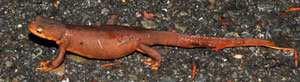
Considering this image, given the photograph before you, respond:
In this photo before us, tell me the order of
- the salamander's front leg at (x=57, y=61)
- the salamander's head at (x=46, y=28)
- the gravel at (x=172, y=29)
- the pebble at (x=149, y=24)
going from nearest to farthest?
the salamander's head at (x=46, y=28) < the salamander's front leg at (x=57, y=61) < the gravel at (x=172, y=29) < the pebble at (x=149, y=24)

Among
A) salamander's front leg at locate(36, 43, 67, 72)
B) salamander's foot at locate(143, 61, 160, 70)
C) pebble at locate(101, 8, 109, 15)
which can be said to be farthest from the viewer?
pebble at locate(101, 8, 109, 15)

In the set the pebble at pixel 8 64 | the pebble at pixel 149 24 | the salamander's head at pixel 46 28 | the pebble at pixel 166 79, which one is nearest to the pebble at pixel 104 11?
the pebble at pixel 149 24

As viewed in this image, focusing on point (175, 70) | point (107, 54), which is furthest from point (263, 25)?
point (107, 54)

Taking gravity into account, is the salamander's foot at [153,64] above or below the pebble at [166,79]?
above

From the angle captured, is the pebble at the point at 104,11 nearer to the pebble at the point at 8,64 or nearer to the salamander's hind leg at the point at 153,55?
the salamander's hind leg at the point at 153,55

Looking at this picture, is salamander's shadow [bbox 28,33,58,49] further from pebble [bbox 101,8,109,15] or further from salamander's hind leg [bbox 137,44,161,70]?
salamander's hind leg [bbox 137,44,161,70]

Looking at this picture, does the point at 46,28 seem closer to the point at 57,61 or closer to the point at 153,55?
the point at 57,61

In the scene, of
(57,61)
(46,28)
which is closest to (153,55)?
(57,61)

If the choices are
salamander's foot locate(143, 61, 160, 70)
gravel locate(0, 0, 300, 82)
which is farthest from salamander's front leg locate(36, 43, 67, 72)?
salamander's foot locate(143, 61, 160, 70)
